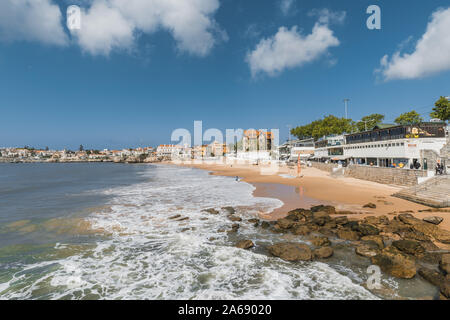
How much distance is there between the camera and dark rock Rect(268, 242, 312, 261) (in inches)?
396

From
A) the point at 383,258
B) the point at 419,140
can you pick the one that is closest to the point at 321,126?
the point at 419,140

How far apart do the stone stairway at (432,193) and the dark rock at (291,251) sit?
13741mm

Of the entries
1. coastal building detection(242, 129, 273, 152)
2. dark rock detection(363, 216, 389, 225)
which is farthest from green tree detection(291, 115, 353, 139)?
dark rock detection(363, 216, 389, 225)

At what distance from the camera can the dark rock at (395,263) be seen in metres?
8.27

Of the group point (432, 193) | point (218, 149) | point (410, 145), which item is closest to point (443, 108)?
point (410, 145)

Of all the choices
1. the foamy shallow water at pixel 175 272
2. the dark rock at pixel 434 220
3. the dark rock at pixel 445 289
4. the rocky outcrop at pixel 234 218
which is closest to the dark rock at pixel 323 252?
the foamy shallow water at pixel 175 272

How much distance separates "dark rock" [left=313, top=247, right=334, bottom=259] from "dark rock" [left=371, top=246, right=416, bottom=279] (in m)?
1.69

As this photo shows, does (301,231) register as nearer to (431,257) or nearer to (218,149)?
(431,257)

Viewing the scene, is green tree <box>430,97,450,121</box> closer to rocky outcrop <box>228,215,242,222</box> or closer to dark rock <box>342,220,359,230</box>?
dark rock <box>342,220,359,230</box>

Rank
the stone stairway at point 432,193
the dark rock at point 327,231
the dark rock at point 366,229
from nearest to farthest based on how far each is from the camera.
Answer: the dark rock at point 366,229 < the dark rock at point 327,231 < the stone stairway at point 432,193

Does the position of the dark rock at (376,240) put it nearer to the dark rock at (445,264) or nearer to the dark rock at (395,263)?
the dark rock at (395,263)
